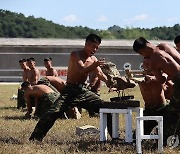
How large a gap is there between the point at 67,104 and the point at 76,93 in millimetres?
226

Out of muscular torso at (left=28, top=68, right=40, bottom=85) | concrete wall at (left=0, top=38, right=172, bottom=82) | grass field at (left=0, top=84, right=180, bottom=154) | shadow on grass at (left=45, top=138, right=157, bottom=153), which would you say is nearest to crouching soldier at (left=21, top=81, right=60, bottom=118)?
grass field at (left=0, top=84, right=180, bottom=154)

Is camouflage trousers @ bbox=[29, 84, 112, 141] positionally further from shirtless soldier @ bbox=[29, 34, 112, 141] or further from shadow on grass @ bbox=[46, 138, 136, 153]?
shadow on grass @ bbox=[46, 138, 136, 153]

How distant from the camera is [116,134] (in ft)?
29.3

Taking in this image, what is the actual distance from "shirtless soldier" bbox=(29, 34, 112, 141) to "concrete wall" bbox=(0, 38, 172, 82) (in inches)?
992

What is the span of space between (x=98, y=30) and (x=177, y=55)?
333 ft

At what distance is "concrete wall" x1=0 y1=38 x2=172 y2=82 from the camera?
3606 centimetres

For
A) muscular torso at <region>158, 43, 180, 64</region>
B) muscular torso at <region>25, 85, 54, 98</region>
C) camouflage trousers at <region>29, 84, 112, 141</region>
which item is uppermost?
muscular torso at <region>158, 43, 180, 64</region>

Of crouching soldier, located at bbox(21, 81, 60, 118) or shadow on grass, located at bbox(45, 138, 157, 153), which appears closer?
shadow on grass, located at bbox(45, 138, 157, 153)

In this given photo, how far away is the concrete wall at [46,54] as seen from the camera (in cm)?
3606

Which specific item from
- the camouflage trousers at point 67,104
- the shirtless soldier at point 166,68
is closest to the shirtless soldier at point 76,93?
the camouflage trousers at point 67,104

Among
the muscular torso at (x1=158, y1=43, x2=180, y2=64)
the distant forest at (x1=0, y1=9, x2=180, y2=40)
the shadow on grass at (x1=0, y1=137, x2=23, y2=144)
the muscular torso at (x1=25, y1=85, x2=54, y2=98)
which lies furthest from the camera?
the distant forest at (x1=0, y1=9, x2=180, y2=40)

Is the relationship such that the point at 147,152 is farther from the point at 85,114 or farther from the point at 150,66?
the point at 85,114

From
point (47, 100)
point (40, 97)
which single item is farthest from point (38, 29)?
point (47, 100)

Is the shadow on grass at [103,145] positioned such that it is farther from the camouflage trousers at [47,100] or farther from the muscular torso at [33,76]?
the muscular torso at [33,76]
